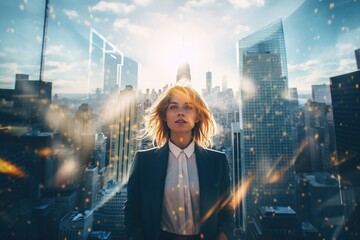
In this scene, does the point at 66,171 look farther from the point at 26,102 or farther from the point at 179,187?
the point at 179,187

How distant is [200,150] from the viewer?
1.06 metres

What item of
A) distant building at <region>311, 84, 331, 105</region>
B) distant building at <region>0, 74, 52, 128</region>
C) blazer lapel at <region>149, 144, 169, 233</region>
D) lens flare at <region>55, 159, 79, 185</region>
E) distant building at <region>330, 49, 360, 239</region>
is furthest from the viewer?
distant building at <region>311, 84, 331, 105</region>

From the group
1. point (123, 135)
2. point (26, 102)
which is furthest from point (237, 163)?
point (26, 102)

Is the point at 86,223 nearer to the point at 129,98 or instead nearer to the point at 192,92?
the point at 129,98

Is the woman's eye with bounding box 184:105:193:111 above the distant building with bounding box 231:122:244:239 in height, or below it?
above

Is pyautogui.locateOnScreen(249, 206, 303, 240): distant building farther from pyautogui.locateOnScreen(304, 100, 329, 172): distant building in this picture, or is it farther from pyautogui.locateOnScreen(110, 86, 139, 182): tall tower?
pyautogui.locateOnScreen(304, 100, 329, 172): distant building

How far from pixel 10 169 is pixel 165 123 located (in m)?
11.3

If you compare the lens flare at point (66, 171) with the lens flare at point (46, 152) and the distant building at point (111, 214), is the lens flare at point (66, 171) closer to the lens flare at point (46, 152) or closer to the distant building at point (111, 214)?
the lens flare at point (46, 152)

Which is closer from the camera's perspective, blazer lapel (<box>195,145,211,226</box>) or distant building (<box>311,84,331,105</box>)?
blazer lapel (<box>195,145,211,226</box>)

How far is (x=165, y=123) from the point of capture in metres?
1.17

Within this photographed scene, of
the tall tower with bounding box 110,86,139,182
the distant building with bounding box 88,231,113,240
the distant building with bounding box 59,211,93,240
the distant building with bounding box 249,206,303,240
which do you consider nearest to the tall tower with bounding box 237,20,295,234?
the distant building with bounding box 249,206,303,240

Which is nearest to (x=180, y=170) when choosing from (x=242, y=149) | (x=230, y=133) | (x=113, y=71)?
(x=113, y=71)

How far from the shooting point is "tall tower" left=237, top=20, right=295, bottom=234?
18016 millimetres

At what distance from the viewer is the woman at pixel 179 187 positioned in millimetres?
933
